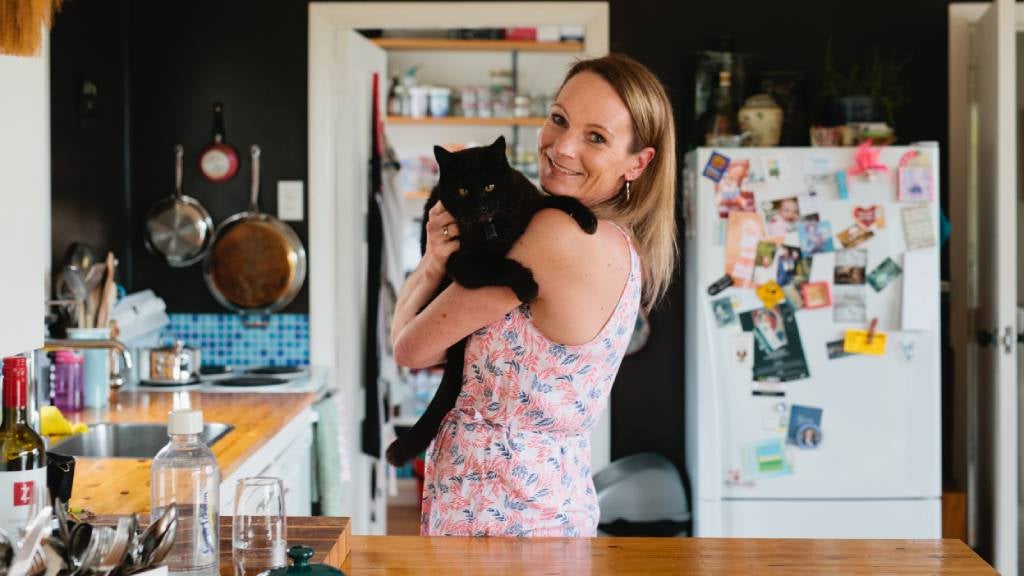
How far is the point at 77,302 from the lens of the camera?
10.5 feet

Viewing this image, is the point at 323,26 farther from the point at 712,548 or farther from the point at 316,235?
the point at 712,548

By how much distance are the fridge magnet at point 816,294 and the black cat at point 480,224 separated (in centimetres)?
186

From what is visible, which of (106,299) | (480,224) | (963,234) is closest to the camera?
(480,224)

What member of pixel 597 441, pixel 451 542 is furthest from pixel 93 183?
pixel 451 542

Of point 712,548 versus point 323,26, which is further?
point 323,26

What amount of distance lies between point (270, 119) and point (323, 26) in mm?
391

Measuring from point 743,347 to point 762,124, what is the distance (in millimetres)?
753

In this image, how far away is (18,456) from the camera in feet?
4.49

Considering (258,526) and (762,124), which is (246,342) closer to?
(762,124)

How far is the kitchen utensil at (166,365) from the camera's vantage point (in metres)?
3.65

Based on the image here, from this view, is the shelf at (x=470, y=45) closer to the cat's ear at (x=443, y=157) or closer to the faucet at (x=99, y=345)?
the faucet at (x=99, y=345)

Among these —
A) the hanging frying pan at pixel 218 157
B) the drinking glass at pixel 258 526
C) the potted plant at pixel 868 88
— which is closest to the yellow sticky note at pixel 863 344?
the potted plant at pixel 868 88

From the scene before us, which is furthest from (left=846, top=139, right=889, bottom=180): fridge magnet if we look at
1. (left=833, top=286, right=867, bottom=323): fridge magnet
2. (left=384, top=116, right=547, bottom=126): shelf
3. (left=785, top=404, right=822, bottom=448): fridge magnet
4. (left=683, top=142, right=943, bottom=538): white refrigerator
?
(left=384, top=116, right=547, bottom=126): shelf

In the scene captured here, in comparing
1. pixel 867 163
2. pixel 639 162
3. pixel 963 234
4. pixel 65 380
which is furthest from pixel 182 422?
pixel 963 234
